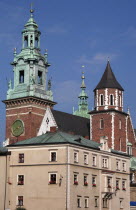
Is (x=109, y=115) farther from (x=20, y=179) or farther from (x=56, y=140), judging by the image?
(x=20, y=179)

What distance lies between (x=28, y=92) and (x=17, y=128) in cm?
713

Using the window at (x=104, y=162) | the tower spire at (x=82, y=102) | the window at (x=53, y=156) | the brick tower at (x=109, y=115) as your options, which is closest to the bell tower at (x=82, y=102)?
the tower spire at (x=82, y=102)

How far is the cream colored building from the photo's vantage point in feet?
233

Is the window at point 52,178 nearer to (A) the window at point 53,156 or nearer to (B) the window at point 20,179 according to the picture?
(A) the window at point 53,156

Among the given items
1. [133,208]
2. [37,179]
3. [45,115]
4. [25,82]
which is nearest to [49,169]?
[37,179]

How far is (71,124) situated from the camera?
352ft

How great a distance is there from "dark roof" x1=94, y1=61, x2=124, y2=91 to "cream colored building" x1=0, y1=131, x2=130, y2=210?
25.6m

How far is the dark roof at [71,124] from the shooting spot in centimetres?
10344

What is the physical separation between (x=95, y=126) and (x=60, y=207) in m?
36.1

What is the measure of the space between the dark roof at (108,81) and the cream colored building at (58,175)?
25.6 metres

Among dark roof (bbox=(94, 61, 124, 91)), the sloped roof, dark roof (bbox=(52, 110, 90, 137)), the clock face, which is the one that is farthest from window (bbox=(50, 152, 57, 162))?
dark roof (bbox=(94, 61, 124, 91))

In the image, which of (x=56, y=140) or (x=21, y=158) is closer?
(x=56, y=140)

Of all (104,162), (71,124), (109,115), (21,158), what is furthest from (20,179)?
(71,124)

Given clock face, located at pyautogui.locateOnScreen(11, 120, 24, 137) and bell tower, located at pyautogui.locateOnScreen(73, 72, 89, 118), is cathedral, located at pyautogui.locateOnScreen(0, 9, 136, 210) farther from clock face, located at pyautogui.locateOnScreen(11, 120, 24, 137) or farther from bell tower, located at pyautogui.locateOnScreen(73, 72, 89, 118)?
bell tower, located at pyautogui.locateOnScreen(73, 72, 89, 118)
